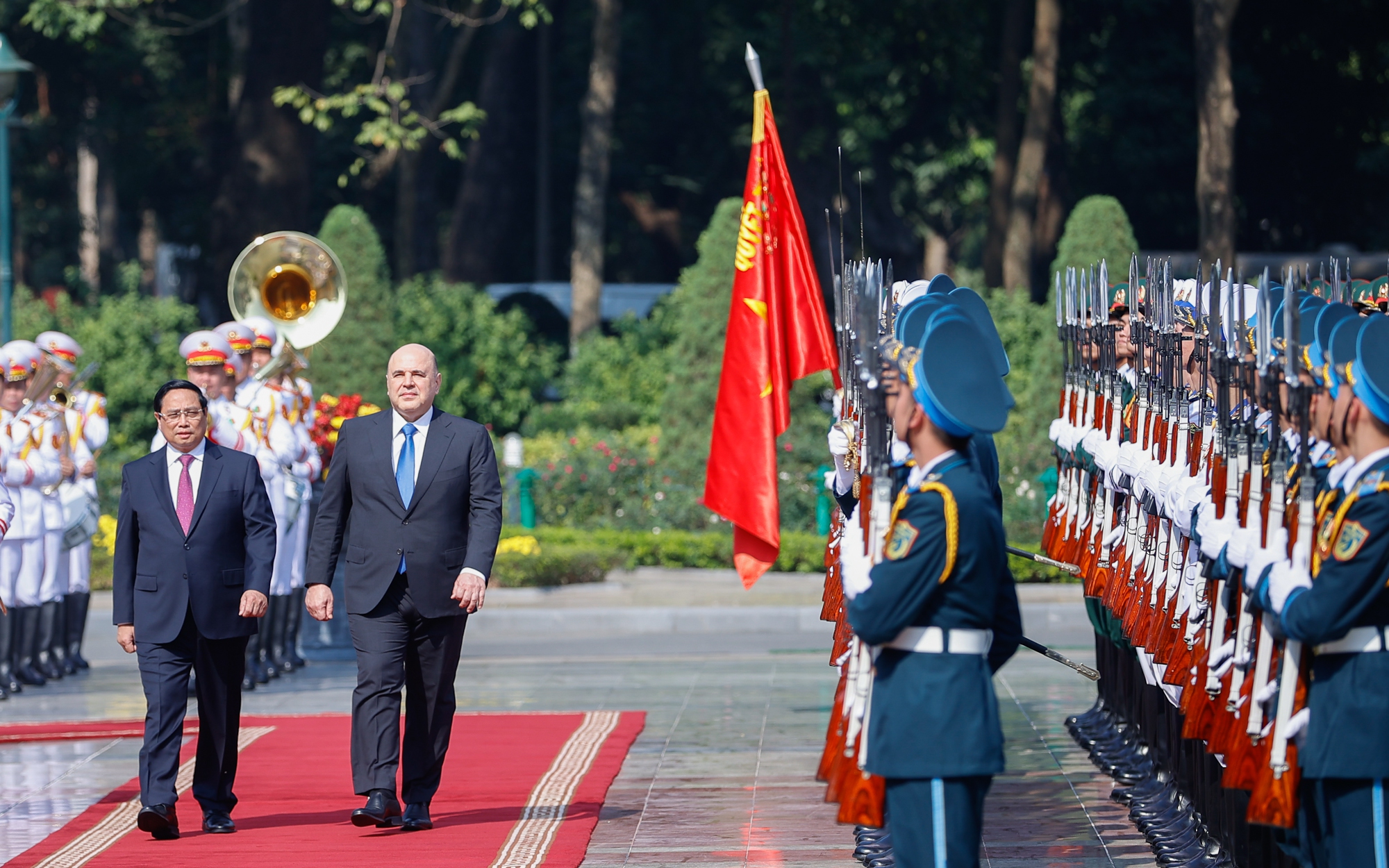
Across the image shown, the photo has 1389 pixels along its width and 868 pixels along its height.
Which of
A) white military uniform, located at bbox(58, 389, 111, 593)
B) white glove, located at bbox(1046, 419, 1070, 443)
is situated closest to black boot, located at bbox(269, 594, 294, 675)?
white military uniform, located at bbox(58, 389, 111, 593)

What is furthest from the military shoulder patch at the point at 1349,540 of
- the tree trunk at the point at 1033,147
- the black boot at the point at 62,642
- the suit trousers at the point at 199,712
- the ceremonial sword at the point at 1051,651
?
the tree trunk at the point at 1033,147

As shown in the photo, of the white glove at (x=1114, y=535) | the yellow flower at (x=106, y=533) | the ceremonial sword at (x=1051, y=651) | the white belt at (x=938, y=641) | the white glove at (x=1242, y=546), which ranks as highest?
Answer: the white glove at (x=1242, y=546)

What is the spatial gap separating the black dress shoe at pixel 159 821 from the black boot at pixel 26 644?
4871mm

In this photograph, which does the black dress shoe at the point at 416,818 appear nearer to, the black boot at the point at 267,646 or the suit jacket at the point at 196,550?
the suit jacket at the point at 196,550

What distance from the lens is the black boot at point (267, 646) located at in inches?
488

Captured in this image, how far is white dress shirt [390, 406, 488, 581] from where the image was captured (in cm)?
771

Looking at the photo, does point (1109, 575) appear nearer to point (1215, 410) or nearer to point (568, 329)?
point (1215, 410)

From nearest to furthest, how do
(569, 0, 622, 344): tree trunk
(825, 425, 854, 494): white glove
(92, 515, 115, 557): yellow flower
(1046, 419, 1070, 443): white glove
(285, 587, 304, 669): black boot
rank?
(825, 425, 854, 494): white glove → (1046, 419, 1070, 443): white glove → (285, 587, 304, 669): black boot → (92, 515, 115, 557): yellow flower → (569, 0, 622, 344): tree trunk

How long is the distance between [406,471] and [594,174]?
20663 millimetres

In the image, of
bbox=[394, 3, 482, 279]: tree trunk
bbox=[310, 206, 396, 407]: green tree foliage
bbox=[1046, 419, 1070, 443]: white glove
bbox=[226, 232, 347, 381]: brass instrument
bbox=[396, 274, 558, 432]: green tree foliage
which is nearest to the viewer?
bbox=[1046, 419, 1070, 443]: white glove

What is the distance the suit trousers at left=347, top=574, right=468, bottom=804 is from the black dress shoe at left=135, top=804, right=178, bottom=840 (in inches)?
28.5

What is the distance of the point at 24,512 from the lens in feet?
39.3

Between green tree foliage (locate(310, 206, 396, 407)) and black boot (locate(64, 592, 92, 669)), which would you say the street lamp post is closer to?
green tree foliage (locate(310, 206, 396, 407))

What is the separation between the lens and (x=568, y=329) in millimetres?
30906
